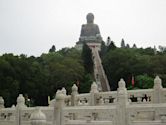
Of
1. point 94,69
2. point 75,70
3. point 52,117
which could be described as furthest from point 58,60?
point 52,117

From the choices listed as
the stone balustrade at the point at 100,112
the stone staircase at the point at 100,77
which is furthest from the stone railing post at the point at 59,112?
the stone staircase at the point at 100,77

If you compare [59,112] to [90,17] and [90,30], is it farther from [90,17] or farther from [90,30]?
[90,17]

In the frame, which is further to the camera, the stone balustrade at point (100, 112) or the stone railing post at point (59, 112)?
the stone railing post at point (59, 112)

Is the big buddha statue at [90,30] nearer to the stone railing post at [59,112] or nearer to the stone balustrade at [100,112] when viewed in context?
the stone balustrade at [100,112]

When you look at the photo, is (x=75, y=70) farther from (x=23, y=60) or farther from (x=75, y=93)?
(x=75, y=93)

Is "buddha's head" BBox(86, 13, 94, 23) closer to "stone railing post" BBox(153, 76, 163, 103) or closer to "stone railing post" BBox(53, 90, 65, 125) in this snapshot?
"stone railing post" BBox(153, 76, 163, 103)

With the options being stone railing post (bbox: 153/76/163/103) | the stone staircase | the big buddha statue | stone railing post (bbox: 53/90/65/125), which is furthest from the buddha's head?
stone railing post (bbox: 53/90/65/125)

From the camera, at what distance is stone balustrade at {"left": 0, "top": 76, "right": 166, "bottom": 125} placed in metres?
12.8

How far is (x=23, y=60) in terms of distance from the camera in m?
45.2

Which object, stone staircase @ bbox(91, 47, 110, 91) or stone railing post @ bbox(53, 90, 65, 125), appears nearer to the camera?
stone railing post @ bbox(53, 90, 65, 125)

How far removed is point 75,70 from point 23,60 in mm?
14196

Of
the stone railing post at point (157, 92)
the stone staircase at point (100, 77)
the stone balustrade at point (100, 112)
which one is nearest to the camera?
the stone balustrade at point (100, 112)

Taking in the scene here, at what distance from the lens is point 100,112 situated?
1406 cm

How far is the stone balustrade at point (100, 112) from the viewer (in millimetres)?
12763
